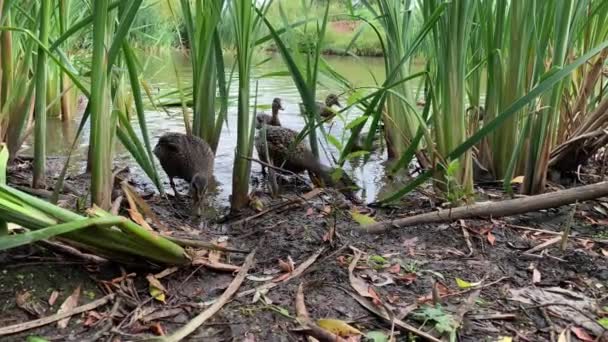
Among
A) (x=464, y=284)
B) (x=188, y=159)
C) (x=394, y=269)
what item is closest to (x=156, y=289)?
(x=394, y=269)

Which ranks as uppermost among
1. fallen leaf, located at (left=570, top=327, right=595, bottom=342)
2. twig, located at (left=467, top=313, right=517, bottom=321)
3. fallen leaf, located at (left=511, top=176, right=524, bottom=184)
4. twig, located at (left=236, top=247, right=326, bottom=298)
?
fallen leaf, located at (left=511, top=176, right=524, bottom=184)

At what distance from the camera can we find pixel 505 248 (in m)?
1.74

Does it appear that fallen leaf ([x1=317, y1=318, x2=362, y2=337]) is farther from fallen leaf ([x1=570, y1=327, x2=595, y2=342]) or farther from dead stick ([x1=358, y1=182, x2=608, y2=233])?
dead stick ([x1=358, y1=182, x2=608, y2=233])

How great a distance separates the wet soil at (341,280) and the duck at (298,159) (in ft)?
2.15

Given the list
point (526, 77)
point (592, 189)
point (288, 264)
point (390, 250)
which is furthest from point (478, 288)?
point (526, 77)

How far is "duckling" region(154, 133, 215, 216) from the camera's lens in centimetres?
251

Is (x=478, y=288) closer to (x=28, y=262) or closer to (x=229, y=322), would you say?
(x=229, y=322)

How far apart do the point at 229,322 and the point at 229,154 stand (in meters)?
2.22

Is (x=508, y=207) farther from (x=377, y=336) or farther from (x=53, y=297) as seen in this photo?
(x=53, y=297)

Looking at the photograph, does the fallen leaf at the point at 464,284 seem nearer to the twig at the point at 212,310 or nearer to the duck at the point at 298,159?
the twig at the point at 212,310

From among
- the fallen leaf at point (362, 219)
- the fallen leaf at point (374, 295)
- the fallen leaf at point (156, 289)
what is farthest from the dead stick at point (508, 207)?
the fallen leaf at point (156, 289)

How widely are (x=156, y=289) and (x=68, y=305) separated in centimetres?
19

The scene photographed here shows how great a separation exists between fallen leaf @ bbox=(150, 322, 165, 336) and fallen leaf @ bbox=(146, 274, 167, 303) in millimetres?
95

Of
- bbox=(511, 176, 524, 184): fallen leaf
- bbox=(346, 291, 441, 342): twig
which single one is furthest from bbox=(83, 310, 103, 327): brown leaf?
bbox=(511, 176, 524, 184): fallen leaf
